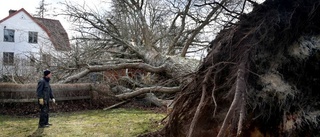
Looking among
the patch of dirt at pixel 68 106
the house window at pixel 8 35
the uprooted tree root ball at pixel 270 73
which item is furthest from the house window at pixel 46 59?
the house window at pixel 8 35

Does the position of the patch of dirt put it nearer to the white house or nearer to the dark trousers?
the white house

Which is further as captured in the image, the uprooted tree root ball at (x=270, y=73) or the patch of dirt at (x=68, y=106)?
the patch of dirt at (x=68, y=106)

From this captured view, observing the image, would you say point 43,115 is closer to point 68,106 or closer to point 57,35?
point 68,106

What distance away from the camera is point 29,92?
35.3ft

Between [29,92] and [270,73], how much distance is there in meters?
9.38

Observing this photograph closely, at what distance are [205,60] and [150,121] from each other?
14.5 feet

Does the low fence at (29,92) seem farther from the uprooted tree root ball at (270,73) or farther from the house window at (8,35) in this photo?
the house window at (8,35)

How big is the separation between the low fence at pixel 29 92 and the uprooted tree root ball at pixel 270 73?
852 cm

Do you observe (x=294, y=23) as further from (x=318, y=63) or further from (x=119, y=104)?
(x=119, y=104)

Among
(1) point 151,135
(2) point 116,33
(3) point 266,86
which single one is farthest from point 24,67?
(3) point 266,86

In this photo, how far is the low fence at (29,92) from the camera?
412 inches

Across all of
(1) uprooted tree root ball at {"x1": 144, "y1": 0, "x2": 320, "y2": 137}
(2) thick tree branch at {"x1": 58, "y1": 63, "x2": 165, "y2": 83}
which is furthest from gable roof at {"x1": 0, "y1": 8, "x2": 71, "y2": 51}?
(1) uprooted tree root ball at {"x1": 144, "y1": 0, "x2": 320, "y2": 137}

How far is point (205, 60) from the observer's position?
411 centimetres

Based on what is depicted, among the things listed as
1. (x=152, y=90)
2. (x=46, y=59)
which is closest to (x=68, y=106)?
(x=46, y=59)
